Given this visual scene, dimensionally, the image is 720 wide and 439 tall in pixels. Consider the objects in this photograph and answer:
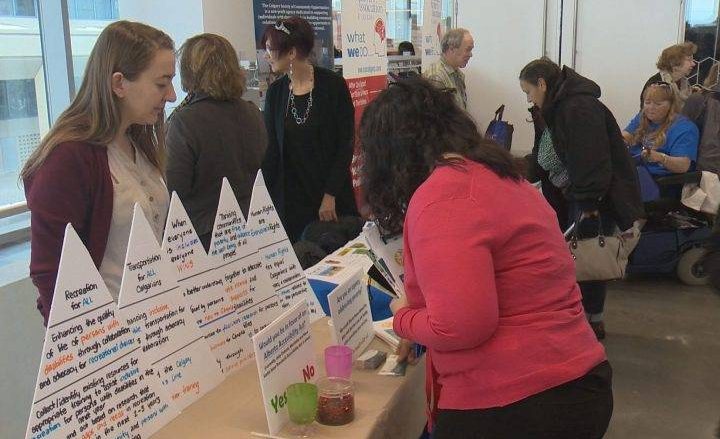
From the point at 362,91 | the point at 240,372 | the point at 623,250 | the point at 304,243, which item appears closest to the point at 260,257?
the point at 240,372

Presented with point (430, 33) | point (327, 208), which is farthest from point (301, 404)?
point (430, 33)

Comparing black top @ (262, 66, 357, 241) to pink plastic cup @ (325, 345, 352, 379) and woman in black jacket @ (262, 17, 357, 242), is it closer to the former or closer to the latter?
woman in black jacket @ (262, 17, 357, 242)

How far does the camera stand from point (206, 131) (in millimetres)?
2281

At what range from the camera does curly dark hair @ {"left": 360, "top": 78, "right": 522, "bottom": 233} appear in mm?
1328

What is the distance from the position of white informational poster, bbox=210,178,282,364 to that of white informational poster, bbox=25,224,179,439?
12.0 inches

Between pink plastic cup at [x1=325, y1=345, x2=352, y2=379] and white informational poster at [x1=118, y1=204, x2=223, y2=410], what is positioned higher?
white informational poster at [x1=118, y1=204, x2=223, y2=410]

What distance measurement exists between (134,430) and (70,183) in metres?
0.52

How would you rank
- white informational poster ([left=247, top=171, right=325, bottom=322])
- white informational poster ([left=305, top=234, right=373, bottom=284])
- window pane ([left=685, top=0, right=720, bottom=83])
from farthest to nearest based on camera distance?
1. window pane ([left=685, top=0, right=720, bottom=83])
2. white informational poster ([left=305, top=234, right=373, bottom=284])
3. white informational poster ([left=247, top=171, right=325, bottom=322])

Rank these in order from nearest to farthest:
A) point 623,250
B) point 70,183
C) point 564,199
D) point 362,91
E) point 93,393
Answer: point 93,393 < point 70,183 < point 623,250 < point 564,199 < point 362,91

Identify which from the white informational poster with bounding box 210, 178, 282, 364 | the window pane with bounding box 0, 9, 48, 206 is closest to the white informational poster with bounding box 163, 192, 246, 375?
the white informational poster with bounding box 210, 178, 282, 364

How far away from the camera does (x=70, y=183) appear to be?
4.67 feet

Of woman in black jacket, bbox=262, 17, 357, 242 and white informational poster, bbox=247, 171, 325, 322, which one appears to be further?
woman in black jacket, bbox=262, 17, 357, 242

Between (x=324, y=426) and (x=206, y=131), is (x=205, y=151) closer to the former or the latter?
(x=206, y=131)

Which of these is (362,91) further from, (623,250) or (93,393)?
(93,393)
